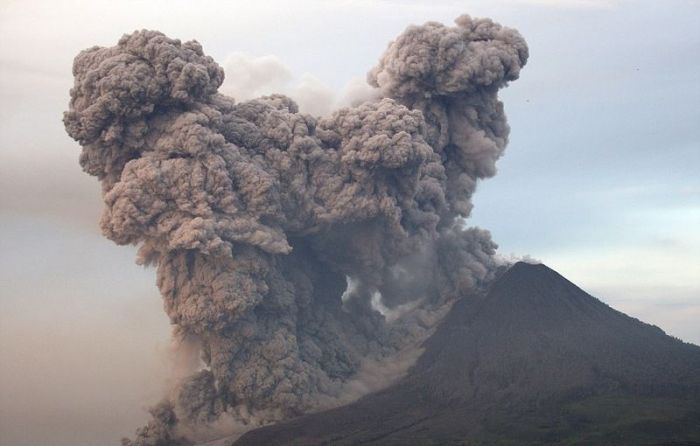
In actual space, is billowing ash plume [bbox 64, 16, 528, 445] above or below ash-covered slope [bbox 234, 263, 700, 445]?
above

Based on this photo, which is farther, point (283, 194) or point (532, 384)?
point (532, 384)

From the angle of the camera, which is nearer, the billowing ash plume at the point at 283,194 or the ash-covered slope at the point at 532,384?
the ash-covered slope at the point at 532,384

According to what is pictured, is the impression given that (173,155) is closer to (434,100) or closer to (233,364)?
(233,364)

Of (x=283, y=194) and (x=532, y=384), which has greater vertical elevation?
(x=283, y=194)

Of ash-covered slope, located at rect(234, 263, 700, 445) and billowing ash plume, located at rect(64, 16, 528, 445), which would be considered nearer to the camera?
ash-covered slope, located at rect(234, 263, 700, 445)
